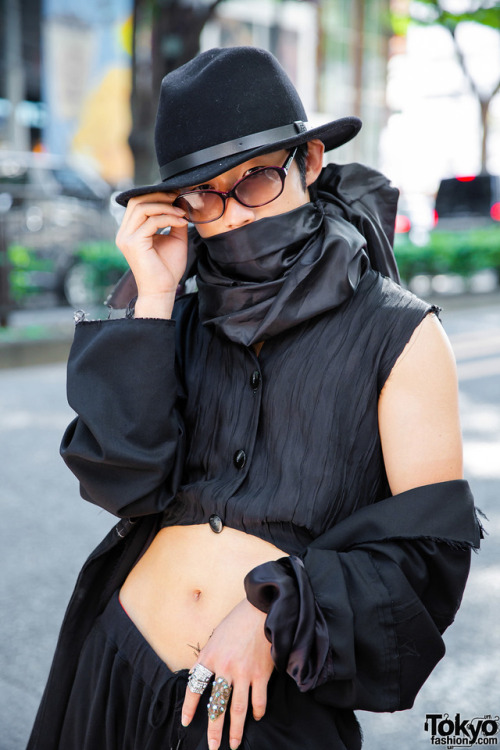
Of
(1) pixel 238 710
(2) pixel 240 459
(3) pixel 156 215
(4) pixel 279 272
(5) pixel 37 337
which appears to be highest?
(3) pixel 156 215

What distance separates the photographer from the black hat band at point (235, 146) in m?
1.67

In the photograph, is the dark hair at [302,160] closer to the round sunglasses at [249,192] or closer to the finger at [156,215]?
the round sunglasses at [249,192]

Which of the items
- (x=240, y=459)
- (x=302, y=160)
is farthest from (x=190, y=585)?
(x=302, y=160)

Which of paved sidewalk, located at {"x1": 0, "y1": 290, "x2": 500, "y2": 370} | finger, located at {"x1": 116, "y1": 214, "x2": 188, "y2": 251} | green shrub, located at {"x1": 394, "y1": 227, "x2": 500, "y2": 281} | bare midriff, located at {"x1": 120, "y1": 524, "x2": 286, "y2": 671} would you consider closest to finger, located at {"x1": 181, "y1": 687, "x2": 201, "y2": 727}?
bare midriff, located at {"x1": 120, "y1": 524, "x2": 286, "y2": 671}

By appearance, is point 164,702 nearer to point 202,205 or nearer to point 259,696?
point 259,696

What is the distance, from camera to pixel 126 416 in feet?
5.58

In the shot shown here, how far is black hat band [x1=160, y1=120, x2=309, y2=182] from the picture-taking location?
5.48 ft

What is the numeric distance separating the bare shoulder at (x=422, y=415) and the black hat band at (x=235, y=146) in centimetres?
46

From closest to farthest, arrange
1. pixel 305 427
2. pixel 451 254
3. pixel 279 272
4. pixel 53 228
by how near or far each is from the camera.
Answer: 1. pixel 305 427
2. pixel 279 272
3. pixel 53 228
4. pixel 451 254

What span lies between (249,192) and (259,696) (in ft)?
3.03

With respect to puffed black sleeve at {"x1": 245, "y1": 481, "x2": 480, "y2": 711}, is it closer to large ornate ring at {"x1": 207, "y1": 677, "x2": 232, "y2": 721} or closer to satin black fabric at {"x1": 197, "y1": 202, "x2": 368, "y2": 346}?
large ornate ring at {"x1": 207, "y1": 677, "x2": 232, "y2": 721}

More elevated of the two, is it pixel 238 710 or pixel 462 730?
pixel 238 710

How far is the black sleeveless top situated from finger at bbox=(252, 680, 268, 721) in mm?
241

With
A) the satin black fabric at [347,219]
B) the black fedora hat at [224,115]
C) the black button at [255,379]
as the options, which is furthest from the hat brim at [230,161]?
the black button at [255,379]
